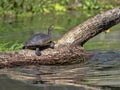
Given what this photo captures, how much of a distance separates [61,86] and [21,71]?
171 cm

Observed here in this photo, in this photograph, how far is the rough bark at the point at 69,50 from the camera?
8672 mm

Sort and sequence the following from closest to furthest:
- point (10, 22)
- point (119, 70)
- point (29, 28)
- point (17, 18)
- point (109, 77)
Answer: point (109, 77) < point (119, 70) < point (29, 28) < point (10, 22) < point (17, 18)

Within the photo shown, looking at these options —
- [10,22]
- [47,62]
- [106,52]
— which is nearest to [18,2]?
[10,22]

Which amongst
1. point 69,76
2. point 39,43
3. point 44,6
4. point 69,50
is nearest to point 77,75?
point 69,76

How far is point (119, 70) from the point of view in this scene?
820cm

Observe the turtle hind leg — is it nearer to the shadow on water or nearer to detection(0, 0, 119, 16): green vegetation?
the shadow on water

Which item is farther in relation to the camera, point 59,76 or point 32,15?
point 32,15

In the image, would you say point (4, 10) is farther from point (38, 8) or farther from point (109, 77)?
point (109, 77)

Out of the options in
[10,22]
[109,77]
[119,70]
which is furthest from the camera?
[10,22]

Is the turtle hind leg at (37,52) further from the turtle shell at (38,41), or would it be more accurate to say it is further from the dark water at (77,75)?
the dark water at (77,75)

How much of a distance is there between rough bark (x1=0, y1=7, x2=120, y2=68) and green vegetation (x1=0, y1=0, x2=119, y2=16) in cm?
1268

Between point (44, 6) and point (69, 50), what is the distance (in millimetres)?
15460

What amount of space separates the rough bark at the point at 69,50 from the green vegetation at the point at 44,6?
1268cm

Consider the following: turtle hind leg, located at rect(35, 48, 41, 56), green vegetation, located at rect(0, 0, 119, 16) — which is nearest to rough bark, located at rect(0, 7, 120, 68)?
turtle hind leg, located at rect(35, 48, 41, 56)
